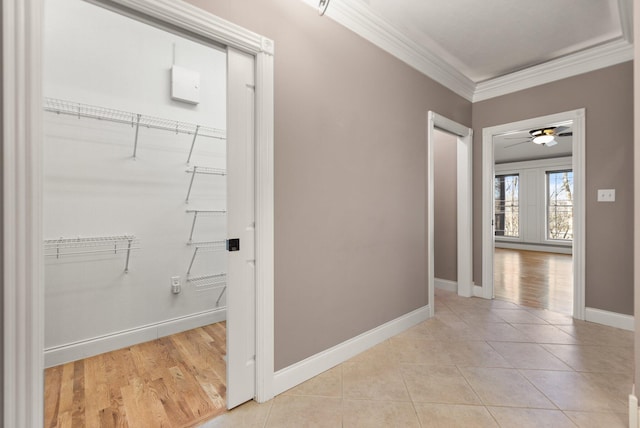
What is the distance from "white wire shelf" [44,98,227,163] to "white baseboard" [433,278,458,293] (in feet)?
11.2

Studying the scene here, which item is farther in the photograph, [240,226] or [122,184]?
[122,184]

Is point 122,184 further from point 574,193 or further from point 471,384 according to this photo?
point 574,193

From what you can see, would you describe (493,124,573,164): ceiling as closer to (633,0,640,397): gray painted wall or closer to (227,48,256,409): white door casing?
(633,0,640,397): gray painted wall

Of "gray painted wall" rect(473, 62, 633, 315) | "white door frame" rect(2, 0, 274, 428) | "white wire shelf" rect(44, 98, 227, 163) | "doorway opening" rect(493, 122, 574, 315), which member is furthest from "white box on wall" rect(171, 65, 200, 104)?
"doorway opening" rect(493, 122, 574, 315)

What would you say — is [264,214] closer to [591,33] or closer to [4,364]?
[4,364]

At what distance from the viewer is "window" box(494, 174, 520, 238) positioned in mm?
8461

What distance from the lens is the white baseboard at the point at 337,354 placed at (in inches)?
73.2

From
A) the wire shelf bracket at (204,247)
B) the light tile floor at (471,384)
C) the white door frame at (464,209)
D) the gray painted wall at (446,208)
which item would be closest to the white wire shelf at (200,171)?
the wire shelf bracket at (204,247)

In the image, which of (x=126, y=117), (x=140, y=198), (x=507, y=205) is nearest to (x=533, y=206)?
(x=507, y=205)

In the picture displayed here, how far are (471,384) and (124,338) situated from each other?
8.67 ft

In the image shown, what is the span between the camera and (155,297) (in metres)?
2.62

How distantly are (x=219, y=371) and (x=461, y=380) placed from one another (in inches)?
65.4

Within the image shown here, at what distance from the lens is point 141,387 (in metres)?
1.89

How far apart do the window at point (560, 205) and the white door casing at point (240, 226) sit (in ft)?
29.0
